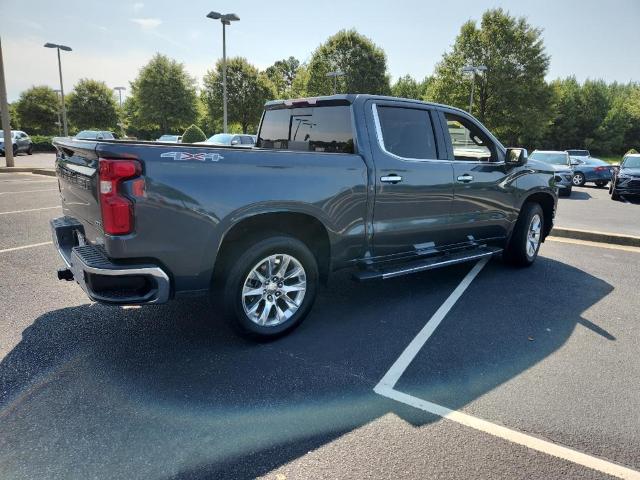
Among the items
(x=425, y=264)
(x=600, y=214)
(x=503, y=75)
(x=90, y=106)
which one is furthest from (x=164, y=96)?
(x=425, y=264)

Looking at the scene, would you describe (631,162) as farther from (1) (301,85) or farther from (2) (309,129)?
(1) (301,85)

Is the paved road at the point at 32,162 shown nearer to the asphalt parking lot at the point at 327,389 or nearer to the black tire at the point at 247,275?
the asphalt parking lot at the point at 327,389

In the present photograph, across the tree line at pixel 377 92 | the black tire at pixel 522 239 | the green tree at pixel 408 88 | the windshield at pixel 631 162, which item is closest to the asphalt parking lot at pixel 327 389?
the black tire at pixel 522 239

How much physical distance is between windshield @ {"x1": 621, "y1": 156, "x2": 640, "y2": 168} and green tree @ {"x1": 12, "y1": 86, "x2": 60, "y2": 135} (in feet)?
186

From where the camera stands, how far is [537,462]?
7.82 ft

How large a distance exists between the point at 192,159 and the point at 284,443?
184 cm

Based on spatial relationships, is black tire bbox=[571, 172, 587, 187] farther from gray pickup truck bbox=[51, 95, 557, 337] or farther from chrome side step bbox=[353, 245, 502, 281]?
chrome side step bbox=[353, 245, 502, 281]

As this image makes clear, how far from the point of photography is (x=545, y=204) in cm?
644

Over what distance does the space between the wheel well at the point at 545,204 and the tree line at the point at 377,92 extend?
33831 millimetres

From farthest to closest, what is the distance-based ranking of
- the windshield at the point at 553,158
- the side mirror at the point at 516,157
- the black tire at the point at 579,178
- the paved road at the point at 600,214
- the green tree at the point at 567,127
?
the green tree at the point at 567,127, the black tire at the point at 579,178, the windshield at the point at 553,158, the paved road at the point at 600,214, the side mirror at the point at 516,157

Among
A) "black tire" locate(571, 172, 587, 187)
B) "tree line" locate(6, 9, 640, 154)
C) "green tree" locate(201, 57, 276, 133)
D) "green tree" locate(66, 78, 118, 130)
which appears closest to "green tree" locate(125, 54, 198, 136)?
"tree line" locate(6, 9, 640, 154)

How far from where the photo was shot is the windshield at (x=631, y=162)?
15586 mm

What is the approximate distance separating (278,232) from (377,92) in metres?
46.1

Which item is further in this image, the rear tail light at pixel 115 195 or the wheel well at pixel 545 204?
the wheel well at pixel 545 204
